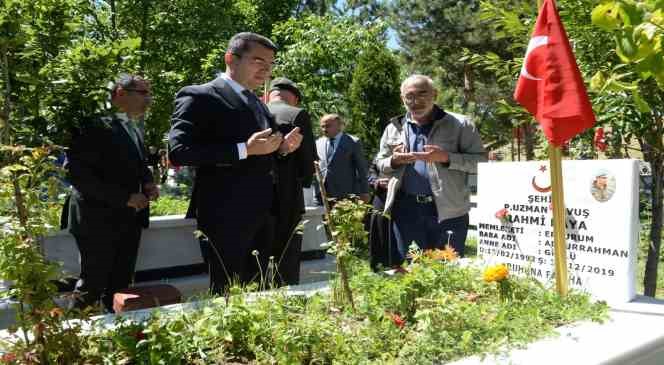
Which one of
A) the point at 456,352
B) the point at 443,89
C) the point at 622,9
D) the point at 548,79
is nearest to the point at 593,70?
the point at 548,79

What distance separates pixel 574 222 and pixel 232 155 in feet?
5.91

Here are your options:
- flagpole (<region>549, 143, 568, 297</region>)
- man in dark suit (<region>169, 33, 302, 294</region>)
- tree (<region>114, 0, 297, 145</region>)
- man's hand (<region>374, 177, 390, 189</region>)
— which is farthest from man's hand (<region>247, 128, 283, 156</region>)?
tree (<region>114, 0, 297, 145</region>)

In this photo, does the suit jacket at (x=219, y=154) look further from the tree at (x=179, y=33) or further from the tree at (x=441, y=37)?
the tree at (x=441, y=37)

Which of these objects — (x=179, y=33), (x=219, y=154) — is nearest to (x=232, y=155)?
(x=219, y=154)

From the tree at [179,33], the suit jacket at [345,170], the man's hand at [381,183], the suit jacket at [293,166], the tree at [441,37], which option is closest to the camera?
the suit jacket at [293,166]

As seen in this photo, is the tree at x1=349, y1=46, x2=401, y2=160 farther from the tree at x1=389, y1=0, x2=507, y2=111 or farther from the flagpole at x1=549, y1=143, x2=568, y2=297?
the tree at x1=389, y1=0, x2=507, y2=111

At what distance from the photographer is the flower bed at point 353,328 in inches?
76.2

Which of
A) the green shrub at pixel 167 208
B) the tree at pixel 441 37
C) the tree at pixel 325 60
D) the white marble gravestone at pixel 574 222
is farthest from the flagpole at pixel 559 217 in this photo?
the tree at pixel 441 37

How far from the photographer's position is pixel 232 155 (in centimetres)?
316

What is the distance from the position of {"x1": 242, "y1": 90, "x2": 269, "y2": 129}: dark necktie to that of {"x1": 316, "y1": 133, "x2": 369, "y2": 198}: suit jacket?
9.81 feet

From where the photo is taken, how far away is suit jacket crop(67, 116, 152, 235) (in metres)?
3.65

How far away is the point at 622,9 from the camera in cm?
172

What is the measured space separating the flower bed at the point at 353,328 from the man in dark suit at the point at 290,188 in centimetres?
103

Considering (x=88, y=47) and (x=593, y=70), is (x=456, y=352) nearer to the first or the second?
(x=593, y=70)
